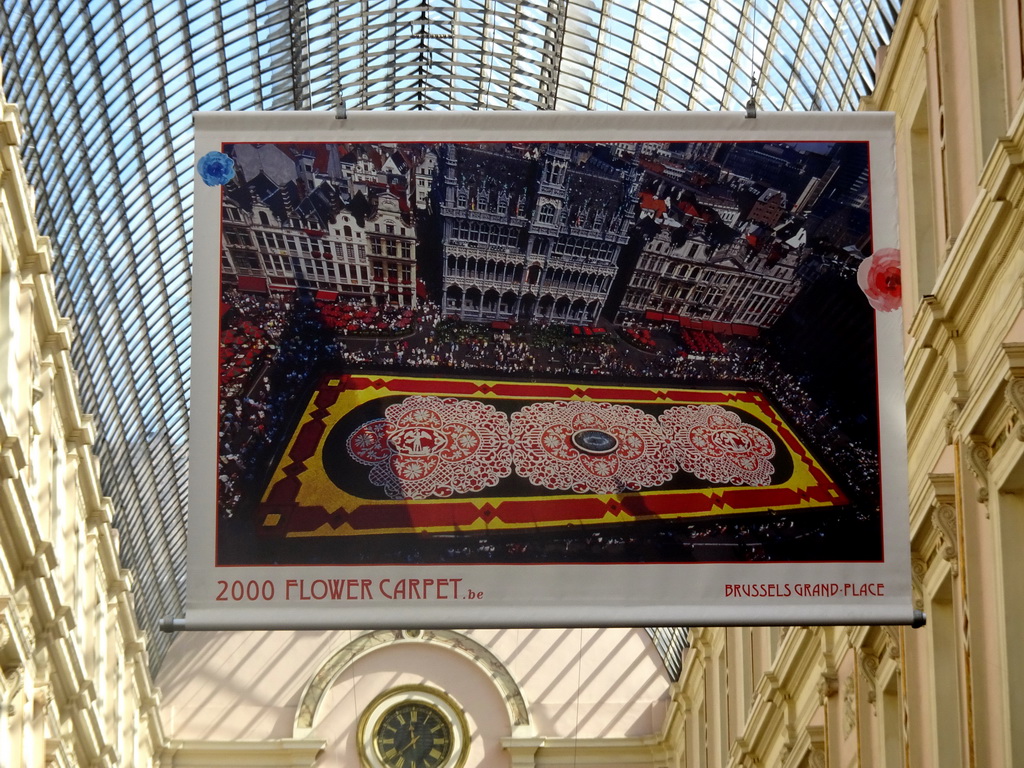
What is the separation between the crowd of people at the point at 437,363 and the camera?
14.9 m

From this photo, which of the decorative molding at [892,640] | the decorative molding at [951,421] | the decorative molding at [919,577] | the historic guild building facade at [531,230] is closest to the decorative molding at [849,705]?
the decorative molding at [892,640]

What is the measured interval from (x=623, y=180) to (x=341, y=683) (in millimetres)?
35426

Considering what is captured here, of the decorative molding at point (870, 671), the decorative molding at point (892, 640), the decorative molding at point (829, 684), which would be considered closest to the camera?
the decorative molding at point (892, 640)

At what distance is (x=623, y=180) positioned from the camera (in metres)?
15.3

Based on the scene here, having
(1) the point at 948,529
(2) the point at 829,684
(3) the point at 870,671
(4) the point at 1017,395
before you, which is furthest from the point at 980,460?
(2) the point at 829,684

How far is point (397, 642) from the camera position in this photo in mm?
49406

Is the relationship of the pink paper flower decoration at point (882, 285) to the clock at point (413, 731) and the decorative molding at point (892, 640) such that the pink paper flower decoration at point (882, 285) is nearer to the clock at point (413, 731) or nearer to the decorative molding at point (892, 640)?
the decorative molding at point (892, 640)

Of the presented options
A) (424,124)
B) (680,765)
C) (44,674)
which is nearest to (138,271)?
(44,674)

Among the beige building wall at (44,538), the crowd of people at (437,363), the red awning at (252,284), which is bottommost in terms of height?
the crowd of people at (437,363)

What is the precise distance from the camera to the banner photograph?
1480 cm

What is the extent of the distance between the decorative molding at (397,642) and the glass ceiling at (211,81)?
5297 mm

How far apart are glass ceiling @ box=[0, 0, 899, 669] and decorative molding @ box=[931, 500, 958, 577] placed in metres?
7.60

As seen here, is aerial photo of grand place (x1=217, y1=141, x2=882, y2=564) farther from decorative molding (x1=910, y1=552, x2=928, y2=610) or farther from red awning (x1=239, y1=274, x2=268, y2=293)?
decorative molding (x1=910, y1=552, x2=928, y2=610)

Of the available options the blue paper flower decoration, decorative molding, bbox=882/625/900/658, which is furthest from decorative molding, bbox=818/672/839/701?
the blue paper flower decoration
